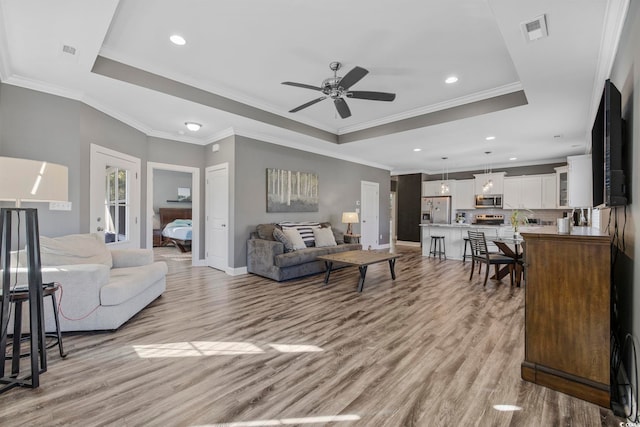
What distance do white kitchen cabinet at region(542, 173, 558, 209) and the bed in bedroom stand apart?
9432 mm

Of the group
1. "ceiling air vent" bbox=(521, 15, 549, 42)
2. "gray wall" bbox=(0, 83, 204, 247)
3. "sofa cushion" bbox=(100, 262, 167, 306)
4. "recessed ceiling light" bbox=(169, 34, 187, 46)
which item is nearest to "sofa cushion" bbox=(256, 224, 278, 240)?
"sofa cushion" bbox=(100, 262, 167, 306)

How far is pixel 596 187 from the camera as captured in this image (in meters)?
2.46

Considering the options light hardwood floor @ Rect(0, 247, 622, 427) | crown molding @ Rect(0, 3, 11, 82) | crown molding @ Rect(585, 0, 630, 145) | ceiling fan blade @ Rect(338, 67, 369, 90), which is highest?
crown molding @ Rect(0, 3, 11, 82)

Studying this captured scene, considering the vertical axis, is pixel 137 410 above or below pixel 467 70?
below

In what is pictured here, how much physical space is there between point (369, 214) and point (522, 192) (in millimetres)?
4185

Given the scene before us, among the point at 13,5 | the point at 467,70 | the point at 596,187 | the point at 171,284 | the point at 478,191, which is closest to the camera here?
the point at 13,5

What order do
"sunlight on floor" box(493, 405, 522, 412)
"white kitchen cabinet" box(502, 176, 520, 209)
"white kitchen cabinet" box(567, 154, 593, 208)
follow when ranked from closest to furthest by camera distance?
"sunlight on floor" box(493, 405, 522, 412) → "white kitchen cabinet" box(567, 154, 593, 208) → "white kitchen cabinet" box(502, 176, 520, 209)

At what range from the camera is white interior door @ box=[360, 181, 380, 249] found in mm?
8156

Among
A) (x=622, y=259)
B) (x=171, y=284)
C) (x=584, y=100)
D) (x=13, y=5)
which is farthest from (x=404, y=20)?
(x=171, y=284)

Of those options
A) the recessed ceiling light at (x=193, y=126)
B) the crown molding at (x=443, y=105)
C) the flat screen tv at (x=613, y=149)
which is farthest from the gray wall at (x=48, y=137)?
the flat screen tv at (x=613, y=149)

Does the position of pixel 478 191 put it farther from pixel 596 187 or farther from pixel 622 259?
pixel 622 259

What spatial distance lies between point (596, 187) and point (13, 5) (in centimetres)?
479

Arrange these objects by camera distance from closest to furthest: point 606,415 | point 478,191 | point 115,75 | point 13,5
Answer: point 606,415 → point 13,5 → point 115,75 → point 478,191

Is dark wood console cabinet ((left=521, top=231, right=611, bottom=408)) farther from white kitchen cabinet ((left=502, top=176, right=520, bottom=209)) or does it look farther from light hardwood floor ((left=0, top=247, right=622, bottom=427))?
white kitchen cabinet ((left=502, top=176, right=520, bottom=209))
